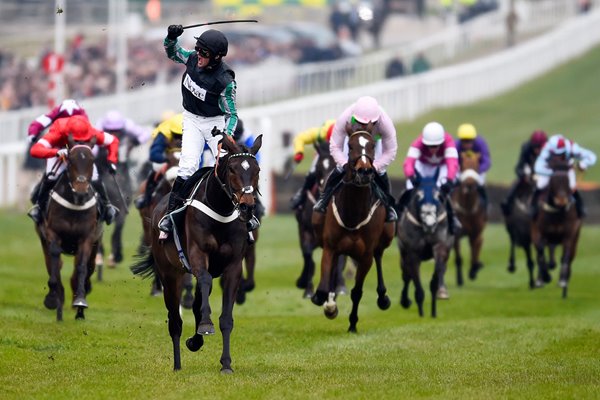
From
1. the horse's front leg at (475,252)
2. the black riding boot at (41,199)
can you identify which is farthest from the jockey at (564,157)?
the black riding boot at (41,199)

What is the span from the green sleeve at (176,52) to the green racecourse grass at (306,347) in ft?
8.24

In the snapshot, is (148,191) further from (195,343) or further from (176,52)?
(195,343)

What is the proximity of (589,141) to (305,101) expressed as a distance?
317 inches

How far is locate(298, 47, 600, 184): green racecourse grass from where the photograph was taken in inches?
1547

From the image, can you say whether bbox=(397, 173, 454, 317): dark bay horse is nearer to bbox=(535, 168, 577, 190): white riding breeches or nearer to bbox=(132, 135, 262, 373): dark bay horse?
bbox=(535, 168, 577, 190): white riding breeches

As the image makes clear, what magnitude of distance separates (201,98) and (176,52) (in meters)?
0.49

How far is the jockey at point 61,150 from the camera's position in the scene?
16.2m

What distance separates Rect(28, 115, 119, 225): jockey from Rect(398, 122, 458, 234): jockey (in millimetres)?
3404

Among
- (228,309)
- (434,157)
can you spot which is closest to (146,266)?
(228,309)

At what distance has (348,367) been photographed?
13.1 m

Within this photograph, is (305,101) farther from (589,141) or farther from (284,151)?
(589,141)

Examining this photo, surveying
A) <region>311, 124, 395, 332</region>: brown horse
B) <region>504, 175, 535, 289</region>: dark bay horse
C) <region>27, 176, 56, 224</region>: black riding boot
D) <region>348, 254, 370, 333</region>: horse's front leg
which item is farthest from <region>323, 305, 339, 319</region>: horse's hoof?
<region>504, 175, 535, 289</region>: dark bay horse

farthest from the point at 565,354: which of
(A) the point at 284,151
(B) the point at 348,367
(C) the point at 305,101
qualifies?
(C) the point at 305,101

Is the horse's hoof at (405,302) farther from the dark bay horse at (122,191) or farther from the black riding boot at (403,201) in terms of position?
the dark bay horse at (122,191)
